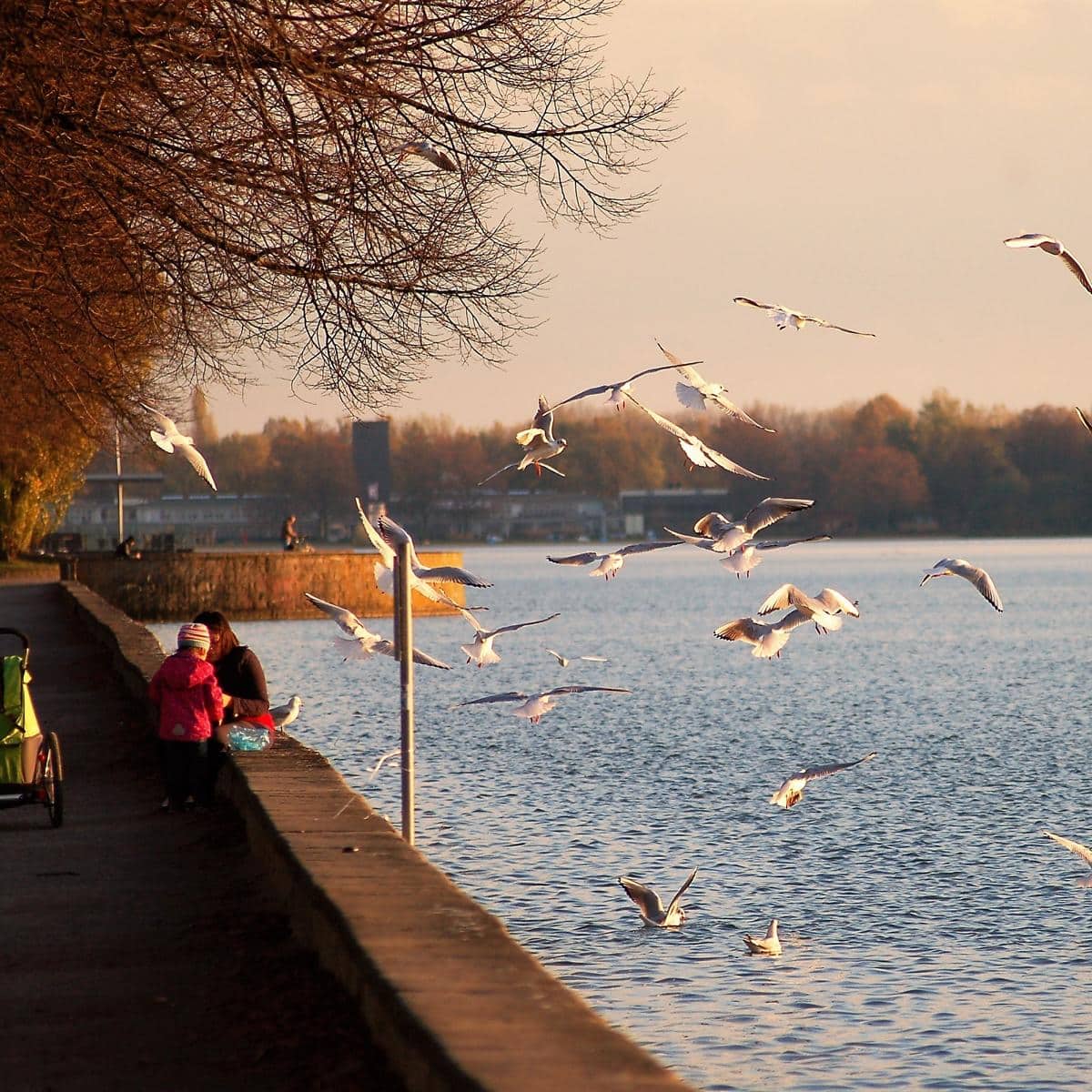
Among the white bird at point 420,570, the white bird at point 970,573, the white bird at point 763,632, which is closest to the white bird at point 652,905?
the white bird at point 763,632

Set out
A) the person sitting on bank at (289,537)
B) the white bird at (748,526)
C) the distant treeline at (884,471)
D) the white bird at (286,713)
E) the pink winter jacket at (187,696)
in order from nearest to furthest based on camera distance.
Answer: the white bird at (748,526)
the pink winter jacket at (187,696)
the white bird at (286,713)
the person sitting on bank at (289,537)
the distant treeline at (884,471)

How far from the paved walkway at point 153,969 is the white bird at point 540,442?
2.52 meters

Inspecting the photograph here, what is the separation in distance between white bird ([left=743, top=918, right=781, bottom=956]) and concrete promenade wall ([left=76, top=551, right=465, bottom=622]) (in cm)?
3933

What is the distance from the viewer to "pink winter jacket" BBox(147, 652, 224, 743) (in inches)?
415

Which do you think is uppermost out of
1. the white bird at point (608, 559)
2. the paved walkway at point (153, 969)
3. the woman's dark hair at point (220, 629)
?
the white bird at point (608, 559)

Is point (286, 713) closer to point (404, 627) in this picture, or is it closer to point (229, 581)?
point (404, 627)

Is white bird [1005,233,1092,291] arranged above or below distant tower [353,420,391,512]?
below

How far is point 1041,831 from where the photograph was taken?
61.5 feet

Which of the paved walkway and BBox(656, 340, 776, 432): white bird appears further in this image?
BBox(656, 340, 776, 432): white bird

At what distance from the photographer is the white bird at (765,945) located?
12.3 meters

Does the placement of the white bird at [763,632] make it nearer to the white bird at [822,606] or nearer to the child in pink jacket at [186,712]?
the white bird at [822,606]

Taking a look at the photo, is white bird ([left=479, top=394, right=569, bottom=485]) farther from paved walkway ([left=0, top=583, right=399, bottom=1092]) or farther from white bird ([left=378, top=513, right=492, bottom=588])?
paved walkway ([left=0, top=583, right=399, bottom=1092])

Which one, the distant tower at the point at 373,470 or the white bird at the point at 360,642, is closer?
the white bird at the point at 360,642

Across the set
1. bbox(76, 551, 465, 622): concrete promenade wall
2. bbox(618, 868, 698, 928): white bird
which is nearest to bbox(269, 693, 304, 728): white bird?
bbox(618, 868, 698, 928): white bird
